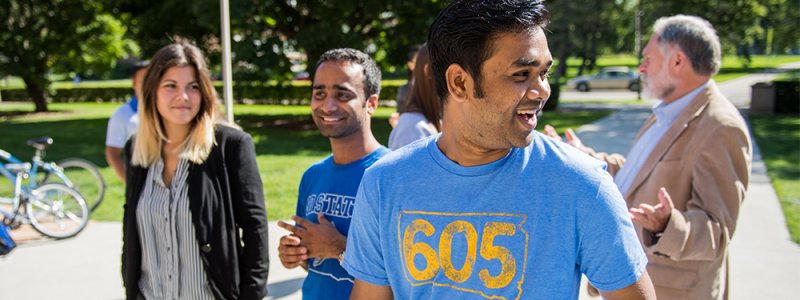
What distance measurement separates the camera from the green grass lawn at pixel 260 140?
8797mm

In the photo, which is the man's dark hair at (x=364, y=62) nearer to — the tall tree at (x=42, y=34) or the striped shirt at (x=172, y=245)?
the striped shirt at (x=172, y=245)

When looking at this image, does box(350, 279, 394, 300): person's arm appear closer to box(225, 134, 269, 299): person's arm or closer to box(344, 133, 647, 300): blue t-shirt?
box(344, 133, 647, 300): blue t-shirt

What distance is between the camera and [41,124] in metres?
19.8

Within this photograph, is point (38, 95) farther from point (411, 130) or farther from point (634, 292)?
point (634, 292)

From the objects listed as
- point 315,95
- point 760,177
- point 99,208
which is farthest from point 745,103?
point 315,95

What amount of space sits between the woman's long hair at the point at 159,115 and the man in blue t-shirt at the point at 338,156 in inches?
21.1

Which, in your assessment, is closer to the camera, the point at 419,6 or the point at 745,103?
the point at 419,6

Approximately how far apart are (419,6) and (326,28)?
2.33 m

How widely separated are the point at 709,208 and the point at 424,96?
1497 millimetres

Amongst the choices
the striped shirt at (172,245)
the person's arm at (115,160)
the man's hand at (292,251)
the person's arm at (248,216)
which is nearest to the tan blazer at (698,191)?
the man's hand at (292,251)

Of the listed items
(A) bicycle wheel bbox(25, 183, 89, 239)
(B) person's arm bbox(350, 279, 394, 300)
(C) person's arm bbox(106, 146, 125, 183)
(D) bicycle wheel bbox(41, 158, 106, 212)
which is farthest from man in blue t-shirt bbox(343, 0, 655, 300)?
(D) bicycle wheel bbox(41, 158, 106, 212)

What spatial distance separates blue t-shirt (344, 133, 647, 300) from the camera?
4.58ft

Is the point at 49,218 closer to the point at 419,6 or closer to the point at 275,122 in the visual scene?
the point at 419,6

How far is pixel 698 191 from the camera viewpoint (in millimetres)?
2494
